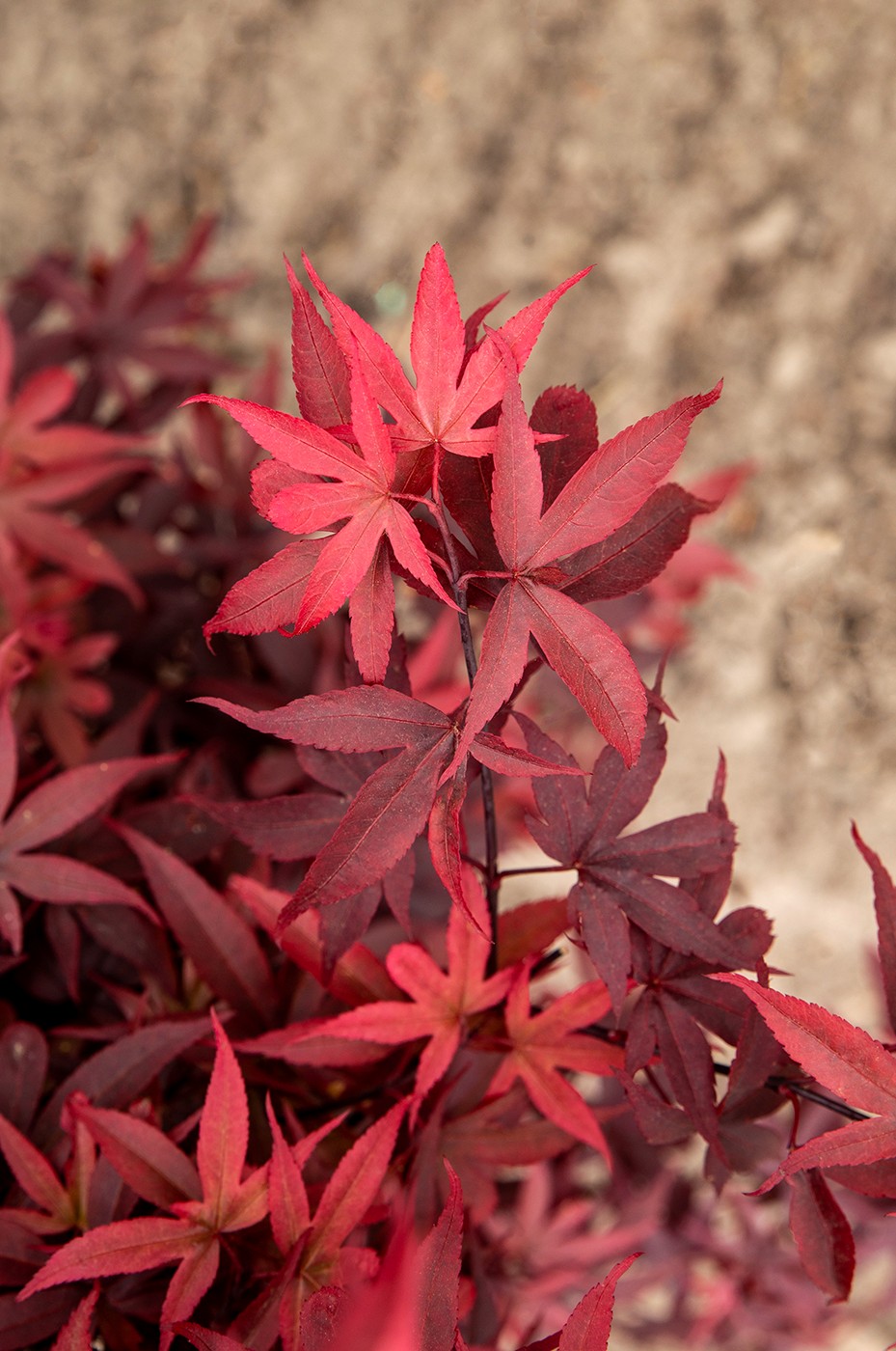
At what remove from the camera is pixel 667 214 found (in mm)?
1336

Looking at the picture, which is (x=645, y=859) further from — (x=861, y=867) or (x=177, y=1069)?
(x=861, y=867)

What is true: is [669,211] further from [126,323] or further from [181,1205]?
[181,1205]

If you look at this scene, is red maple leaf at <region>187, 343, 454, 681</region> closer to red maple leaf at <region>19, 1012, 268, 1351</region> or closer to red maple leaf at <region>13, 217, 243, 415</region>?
red maple leaf at <region>19, 1012, 268, 1351</region>

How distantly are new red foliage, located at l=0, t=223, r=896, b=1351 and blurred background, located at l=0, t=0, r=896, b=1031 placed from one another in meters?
0.64

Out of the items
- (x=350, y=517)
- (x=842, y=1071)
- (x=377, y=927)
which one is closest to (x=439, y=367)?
(x=350, y=517)

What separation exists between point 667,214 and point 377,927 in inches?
42.4

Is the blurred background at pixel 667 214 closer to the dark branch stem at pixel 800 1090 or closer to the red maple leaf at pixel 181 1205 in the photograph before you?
the dark branch stem at pixel 800 1090

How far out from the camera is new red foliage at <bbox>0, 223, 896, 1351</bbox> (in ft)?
1.37

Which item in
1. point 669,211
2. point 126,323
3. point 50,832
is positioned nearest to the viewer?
point 50,832

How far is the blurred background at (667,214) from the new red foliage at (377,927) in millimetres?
639

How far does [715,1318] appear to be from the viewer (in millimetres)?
1207

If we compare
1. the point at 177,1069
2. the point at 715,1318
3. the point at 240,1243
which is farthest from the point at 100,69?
the point at 715,1318

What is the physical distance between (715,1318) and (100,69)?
6.27ft

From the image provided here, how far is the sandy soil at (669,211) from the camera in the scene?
4.21ft
